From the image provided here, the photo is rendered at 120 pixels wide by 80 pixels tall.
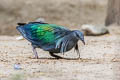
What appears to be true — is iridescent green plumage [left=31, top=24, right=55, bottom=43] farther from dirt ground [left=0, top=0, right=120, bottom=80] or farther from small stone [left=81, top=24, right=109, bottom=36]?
small stone [left=81, top=24, right=109, bottom=36]

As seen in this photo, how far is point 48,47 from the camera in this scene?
7.18m

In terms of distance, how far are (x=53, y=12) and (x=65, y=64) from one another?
9181mm

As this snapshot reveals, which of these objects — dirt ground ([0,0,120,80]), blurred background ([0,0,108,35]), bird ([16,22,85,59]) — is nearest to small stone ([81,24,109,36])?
dirt ground ([0,0,120,80])

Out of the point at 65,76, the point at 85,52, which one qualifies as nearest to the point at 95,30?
the point at 85,52

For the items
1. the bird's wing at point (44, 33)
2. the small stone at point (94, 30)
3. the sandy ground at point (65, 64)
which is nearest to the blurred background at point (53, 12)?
the small stone at point (94, 30)

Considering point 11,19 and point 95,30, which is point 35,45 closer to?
point 95,30

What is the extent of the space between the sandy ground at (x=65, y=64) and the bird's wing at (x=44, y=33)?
0.26 m

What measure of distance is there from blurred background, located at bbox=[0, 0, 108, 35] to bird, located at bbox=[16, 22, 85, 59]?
777 cm

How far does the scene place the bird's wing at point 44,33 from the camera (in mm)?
7184

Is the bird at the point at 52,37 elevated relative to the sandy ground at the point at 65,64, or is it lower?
elevated

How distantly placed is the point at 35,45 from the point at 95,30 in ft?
14.3

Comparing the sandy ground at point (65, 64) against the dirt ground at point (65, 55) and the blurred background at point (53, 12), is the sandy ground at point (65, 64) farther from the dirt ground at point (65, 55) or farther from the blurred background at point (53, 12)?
the blurred background at point (53, 12)

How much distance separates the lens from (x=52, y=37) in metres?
7.19

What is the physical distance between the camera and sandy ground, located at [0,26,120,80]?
5867 mm
